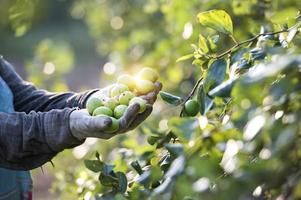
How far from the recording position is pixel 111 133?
1.64 m

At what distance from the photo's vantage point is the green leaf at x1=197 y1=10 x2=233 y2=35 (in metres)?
1.55

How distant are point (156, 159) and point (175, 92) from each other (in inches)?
81.7

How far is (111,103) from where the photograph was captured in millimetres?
1687

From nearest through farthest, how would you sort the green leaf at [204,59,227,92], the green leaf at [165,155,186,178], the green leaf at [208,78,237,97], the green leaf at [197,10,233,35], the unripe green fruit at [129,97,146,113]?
the green leaf at [165,155,186,178] < the green leaf at [208,78,237,97] < the green leaf at [204,59,227,92] < the green leaf at [197,10,233,35] < the unripe green fruit at [129,97,146,113]

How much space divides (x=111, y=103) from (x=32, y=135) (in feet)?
0.63

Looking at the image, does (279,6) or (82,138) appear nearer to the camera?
(82,138)

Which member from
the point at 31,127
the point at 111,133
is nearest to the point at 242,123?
the point at 111,133

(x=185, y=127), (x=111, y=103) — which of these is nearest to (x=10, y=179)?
(x=111, y=103)

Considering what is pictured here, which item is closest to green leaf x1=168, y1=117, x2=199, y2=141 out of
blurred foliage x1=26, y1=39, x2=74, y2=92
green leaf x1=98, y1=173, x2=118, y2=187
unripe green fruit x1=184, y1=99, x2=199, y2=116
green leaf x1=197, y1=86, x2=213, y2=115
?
green leaf x1=197, y1=86, x2=213, y2=115

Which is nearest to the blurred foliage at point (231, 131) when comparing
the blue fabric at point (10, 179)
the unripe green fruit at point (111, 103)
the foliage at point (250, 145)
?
the foliage at point (250, 145)

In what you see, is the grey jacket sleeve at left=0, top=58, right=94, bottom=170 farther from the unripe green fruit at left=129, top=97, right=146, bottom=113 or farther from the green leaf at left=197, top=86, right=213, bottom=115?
the green leaf at left=197, top=86, right=213, bottom=115

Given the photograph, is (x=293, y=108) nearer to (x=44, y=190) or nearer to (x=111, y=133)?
(x=111, y=133)

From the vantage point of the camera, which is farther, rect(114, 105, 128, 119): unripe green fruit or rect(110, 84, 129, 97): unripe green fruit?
rect(110, 84, 129, 97): unripe green fruit

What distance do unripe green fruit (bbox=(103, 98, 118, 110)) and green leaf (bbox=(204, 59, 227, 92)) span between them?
30 cm
